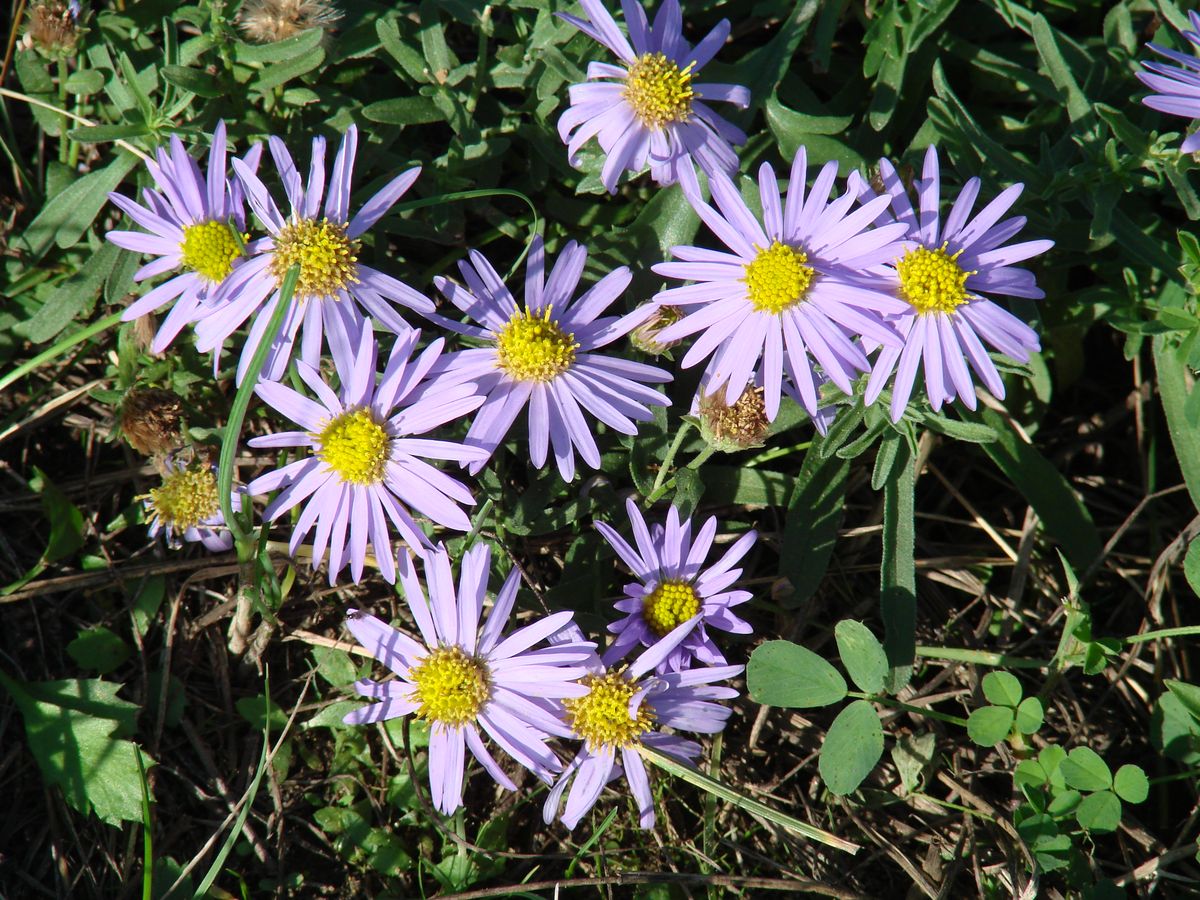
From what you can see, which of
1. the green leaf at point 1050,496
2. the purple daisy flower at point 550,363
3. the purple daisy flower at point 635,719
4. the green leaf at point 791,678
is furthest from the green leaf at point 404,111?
the green leaf at point 1050,496

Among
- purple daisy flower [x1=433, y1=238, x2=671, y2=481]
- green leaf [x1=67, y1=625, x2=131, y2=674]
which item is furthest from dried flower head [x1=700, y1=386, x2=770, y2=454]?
green leaf [x1=67, y1=625, x2=131, y2=674]

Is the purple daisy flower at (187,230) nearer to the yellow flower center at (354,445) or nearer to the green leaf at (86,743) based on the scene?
the yellow flower center at (354,445)

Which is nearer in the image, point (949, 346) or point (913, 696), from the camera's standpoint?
point (949, 346)

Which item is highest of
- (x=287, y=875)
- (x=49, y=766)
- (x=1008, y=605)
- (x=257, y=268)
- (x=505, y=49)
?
(x=505, y=49)

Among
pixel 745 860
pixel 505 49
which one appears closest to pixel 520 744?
pixel 745 860

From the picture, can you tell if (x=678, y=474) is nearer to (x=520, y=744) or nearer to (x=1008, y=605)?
(x=520, y=744)

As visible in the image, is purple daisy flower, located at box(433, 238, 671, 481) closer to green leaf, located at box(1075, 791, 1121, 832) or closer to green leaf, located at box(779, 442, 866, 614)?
green leaf, located at box(779, 442, 866, 614)
